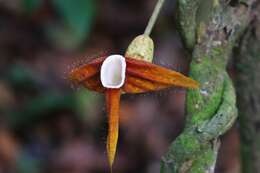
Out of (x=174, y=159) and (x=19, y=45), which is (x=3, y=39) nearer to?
(x=19, y=45)

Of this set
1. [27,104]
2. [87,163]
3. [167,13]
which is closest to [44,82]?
[27,104]

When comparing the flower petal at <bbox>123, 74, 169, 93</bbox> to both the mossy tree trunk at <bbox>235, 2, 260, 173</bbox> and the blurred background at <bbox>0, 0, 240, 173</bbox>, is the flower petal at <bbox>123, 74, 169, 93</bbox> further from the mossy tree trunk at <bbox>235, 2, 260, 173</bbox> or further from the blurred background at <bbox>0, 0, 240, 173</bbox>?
the blurred background at <bbox>0, 0, 240, 173</bbox>

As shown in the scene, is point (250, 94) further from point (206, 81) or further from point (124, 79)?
point (124, 79)

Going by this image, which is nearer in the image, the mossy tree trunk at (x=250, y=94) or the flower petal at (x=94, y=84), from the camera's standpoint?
the flower petal at (x=94, y=84)

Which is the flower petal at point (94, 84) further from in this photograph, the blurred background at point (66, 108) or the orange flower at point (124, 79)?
the blurred background at point (66, 108)

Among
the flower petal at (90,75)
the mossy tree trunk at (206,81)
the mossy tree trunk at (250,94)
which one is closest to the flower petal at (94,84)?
the flower petal at (90,75)

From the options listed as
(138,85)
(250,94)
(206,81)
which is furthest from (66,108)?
(138,85)

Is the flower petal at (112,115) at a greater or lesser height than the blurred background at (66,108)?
lesser
